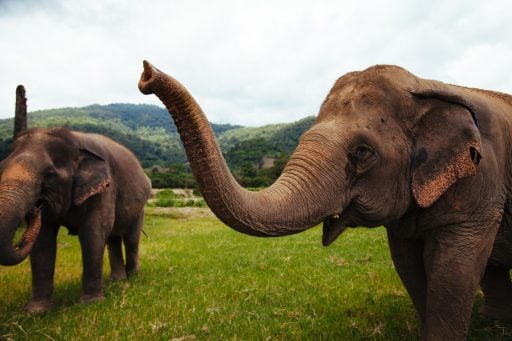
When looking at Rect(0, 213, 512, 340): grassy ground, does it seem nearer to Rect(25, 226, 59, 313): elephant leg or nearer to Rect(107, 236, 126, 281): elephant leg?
Rect(25, 226, 59, 313): elephant leg

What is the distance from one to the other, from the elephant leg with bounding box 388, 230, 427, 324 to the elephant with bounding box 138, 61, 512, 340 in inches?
11.7

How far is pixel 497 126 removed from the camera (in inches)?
148

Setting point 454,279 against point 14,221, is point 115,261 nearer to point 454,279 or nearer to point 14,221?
point 14,221

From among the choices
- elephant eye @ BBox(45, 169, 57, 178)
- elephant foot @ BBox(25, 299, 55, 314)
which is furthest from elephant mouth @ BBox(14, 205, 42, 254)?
elephant foot @ BBox(25, 299, 55, 314)

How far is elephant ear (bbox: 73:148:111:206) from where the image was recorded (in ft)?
20.8

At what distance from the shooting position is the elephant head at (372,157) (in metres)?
2.99

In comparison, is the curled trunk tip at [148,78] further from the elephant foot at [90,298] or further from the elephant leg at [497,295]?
the elephant foot at [90,298]

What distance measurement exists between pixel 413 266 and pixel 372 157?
4.59 ft

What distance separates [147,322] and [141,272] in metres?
4.02

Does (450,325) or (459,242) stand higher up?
(459,242)

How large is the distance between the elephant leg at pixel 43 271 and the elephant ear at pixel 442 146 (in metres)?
5.32

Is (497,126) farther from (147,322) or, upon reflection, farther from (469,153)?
(147,322)

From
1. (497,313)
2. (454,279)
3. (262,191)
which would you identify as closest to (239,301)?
(497,313)

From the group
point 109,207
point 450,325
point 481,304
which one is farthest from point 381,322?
point 109,207
